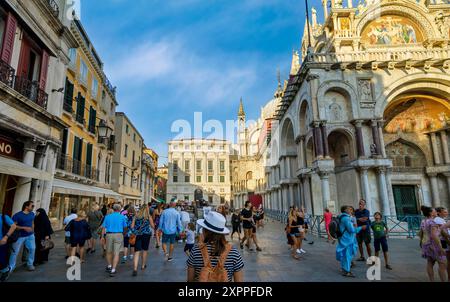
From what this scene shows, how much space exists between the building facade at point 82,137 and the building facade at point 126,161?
6.79 feet

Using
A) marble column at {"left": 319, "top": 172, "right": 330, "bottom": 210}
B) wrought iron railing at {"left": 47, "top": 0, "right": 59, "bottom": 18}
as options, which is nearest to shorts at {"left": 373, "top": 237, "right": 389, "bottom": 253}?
marble column at {"left": 319, "top": 172, "right": 330, "bottom": 210}

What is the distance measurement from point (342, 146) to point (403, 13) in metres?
12.3

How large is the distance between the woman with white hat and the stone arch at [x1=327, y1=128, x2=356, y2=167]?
15645mm

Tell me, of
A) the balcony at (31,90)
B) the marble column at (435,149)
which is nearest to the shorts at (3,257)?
the balcony at (31,90)

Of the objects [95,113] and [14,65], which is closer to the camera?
[14,65]

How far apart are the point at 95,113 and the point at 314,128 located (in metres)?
17.2

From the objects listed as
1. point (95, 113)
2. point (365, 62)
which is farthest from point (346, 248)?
point (95, 113)

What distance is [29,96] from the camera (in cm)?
886

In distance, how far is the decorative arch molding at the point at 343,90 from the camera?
1557cm

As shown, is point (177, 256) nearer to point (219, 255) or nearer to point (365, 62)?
point (219, 255)

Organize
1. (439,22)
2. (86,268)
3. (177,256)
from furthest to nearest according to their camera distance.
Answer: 1. (439,22)
2. (177,256)
3. (86,268)

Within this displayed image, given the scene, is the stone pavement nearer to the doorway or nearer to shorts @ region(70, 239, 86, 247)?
shorts @ region(70, 239, 86, 247)
